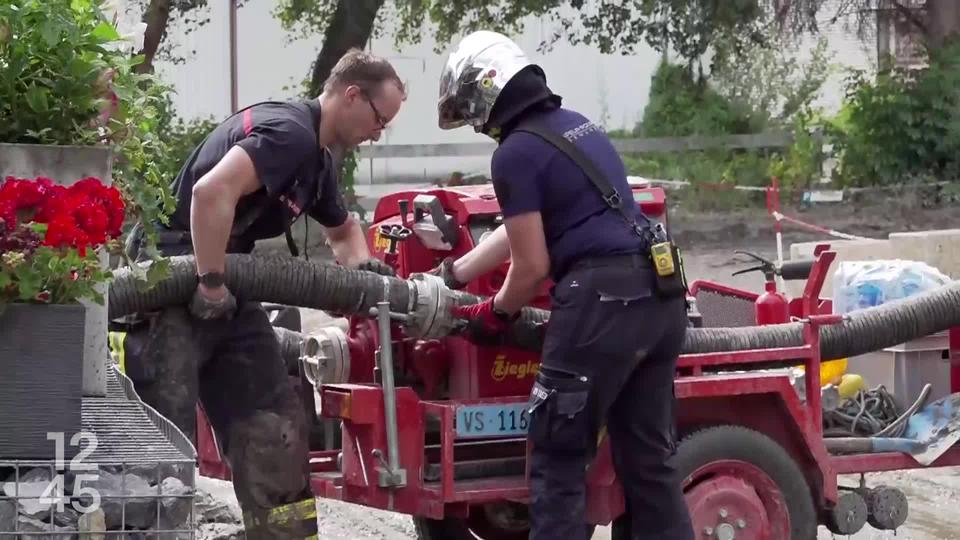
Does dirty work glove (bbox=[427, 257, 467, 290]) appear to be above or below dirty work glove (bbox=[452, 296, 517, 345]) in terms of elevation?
above

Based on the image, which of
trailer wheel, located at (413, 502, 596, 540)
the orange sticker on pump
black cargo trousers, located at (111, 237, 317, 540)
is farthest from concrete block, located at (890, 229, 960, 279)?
black cargo trousers, located at (111, 237, 317, 540)

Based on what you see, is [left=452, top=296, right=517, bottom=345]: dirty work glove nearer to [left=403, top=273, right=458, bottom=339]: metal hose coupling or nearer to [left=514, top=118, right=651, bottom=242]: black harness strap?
[left=403, top=273, right=458, bottom=339]: metal hose coupling

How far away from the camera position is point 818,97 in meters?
23.5

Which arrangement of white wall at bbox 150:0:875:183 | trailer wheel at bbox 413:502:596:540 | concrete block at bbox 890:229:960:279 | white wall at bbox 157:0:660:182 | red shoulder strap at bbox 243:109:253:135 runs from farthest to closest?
white wall at bbox 150:0:875:183
white wall at bbox 157:0:660:182
concrete block at bbox 890:229:960:279
trailer wheel at bbox 413:502:596:540
red shoulder strap at bbox 243:109:253:135

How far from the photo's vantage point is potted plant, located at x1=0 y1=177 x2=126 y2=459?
2.75 m

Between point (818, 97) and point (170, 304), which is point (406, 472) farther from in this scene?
point (818, 97)

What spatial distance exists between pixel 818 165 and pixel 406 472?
54.2ft

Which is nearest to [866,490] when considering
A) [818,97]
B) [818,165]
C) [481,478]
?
[481,478]

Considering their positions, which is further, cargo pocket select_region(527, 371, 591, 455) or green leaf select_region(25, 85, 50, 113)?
cargo pocket select_region(527, 371, 591, 455)

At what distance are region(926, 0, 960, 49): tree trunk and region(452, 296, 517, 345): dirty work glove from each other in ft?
54.0

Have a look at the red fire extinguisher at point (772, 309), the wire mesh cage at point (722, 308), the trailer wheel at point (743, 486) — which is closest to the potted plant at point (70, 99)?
the trailer wheel at point (743, 486)

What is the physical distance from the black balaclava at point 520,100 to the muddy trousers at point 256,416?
3.51 ft

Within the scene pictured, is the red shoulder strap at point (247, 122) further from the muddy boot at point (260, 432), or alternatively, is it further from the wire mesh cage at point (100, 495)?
the wire mesh cage at point (100, 495)

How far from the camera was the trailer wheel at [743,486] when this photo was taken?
5.16 meters
